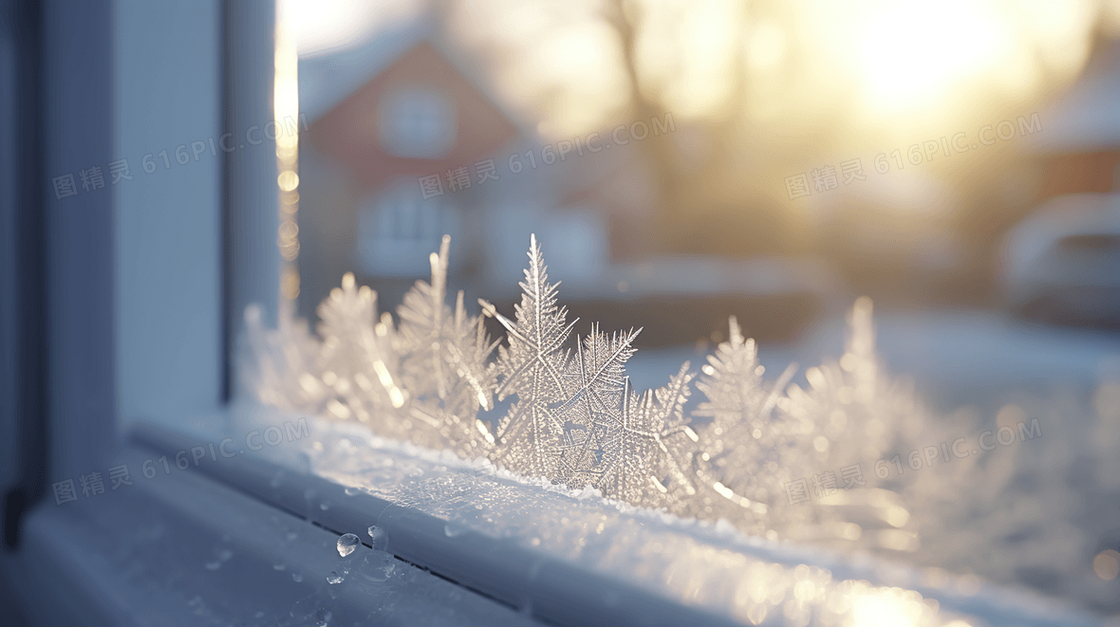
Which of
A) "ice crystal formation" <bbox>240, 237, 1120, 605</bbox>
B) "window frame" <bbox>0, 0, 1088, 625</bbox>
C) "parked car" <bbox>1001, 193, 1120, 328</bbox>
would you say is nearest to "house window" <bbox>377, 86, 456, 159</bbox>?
"window frame" <bbox>0, 0, 1088, 625</bbox>

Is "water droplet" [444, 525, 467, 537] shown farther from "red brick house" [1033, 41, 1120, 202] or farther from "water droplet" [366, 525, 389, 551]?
"red brick house" [1033, 41, 1120, 202]

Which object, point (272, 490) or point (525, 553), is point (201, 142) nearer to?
point (272, 490)

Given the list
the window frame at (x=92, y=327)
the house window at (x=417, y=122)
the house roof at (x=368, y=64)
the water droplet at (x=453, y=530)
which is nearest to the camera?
the water droplet at (x=453, y=530)

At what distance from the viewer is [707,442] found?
361 mm

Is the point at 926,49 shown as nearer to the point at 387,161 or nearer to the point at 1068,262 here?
the point at 1068,262

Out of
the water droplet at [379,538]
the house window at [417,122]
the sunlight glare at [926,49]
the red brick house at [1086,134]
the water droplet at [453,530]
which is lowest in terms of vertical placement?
the water droplet at [379,538]

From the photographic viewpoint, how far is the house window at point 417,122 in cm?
80

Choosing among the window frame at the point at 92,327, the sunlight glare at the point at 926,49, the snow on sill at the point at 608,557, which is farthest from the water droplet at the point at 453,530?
the sunlight glare at the point at 926,49

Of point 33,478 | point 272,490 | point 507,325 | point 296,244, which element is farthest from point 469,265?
point 33,478

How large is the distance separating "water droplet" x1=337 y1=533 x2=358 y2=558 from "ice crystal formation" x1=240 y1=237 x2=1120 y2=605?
0.10 metres

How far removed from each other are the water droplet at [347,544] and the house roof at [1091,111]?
1.47ft

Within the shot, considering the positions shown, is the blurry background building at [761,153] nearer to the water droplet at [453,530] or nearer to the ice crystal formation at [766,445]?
the ice crystal formation at [766,445]

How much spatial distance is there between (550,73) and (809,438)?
34 cm

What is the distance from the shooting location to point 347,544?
427 millimetres
